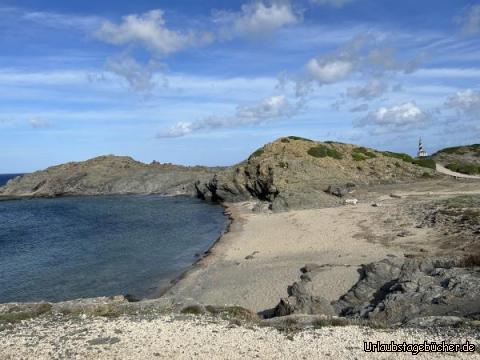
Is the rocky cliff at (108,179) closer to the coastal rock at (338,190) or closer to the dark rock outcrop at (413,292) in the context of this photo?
the coastal rock at (338,190)

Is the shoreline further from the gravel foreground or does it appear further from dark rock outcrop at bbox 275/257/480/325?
the gravel foreground

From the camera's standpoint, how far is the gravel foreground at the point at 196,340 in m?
13.4

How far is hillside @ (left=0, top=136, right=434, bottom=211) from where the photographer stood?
61.5 meters

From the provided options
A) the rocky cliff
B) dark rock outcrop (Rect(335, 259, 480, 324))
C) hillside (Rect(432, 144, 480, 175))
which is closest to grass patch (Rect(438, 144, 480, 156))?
hillside (Rect(432, 144, 480, 175))

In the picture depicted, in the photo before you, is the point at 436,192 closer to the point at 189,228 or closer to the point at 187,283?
the point at 189,228

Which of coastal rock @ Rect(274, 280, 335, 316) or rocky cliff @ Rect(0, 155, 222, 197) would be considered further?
rocky cliff @ Rect(0, 155, 222, 197)

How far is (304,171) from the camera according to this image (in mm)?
64938

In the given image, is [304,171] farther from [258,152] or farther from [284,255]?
[284,255]

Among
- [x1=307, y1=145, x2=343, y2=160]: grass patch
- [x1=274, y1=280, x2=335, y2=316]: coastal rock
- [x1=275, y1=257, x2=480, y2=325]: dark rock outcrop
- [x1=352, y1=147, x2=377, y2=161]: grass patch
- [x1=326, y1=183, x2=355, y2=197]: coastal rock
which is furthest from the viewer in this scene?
[x1=352, y1=147, x2=377, y2=161]: grass patch

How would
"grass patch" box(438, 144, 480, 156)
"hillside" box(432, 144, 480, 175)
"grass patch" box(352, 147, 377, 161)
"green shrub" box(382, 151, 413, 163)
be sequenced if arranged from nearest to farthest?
"grass patch" box(352, 147, 377, 161) < "green shrub" box(382, 151, 413, 163) < "hillside" box(432, 144, 480, 175) < "grass patch" box(438, 144, 480, 156)

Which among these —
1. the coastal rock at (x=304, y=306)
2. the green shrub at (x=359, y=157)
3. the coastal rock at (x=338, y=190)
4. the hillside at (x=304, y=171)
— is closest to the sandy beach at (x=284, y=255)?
the coastal rock at (x=304, y=306)

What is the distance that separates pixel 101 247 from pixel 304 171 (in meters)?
33.9

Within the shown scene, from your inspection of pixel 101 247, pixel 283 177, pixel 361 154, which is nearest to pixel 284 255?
pixel 101 247

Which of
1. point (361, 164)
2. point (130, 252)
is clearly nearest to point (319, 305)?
point (130, 252)
